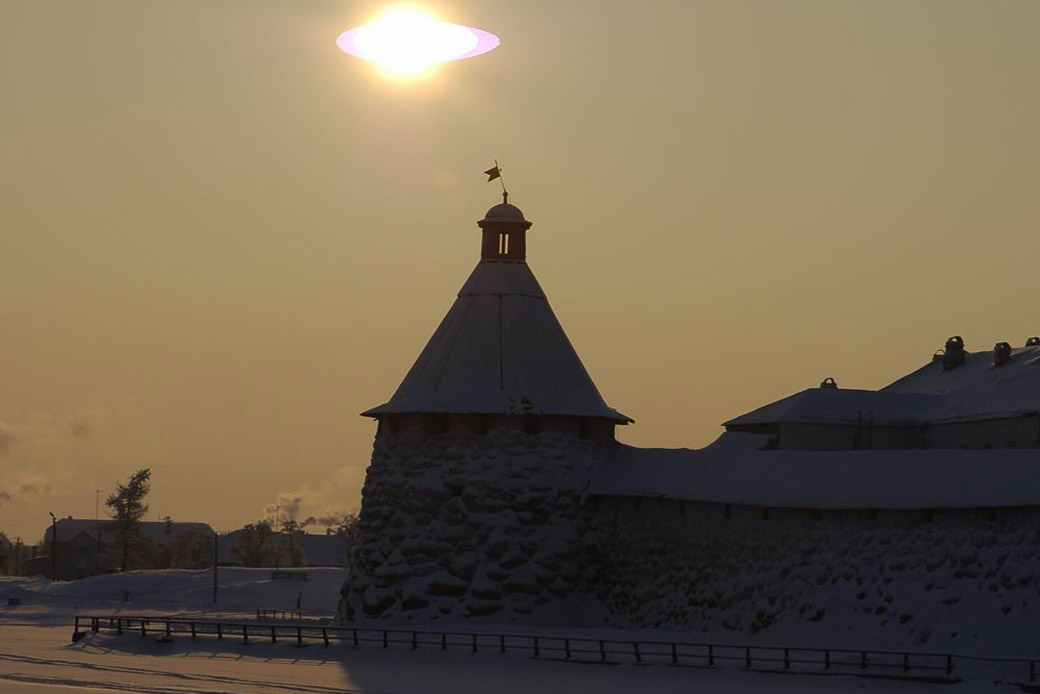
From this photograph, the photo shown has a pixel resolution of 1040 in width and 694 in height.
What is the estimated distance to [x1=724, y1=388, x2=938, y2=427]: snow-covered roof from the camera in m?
51.0

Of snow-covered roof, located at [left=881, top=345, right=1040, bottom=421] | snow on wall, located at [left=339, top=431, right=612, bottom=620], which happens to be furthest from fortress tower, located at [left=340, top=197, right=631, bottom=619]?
snow-covered roof, located at [left=881, top=345, right=1040, bottom=421]

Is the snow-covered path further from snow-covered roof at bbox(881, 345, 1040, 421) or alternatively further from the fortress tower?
snow-covered roof at bbox(881, 345, 1040, 421)

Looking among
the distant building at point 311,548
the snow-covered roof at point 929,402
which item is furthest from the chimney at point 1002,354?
the distant building at point 311,548

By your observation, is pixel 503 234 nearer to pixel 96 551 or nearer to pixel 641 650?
pixel 641 650

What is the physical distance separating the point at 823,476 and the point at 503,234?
13.1 metres

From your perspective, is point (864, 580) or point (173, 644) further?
point (173, 644)

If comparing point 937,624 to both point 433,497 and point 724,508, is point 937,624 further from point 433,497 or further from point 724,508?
point 433,497

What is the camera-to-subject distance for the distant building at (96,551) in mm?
130500

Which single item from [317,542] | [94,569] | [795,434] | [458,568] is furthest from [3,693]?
[317,542]

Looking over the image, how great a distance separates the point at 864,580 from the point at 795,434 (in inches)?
377

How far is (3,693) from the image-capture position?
1441 inches

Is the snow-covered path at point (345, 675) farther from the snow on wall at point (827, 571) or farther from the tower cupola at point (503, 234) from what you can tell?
the tower cupola at point (503, 234)

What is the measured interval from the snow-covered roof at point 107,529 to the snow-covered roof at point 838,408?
80550 millimetres

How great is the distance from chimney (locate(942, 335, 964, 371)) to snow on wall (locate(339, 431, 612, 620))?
13.3 m
